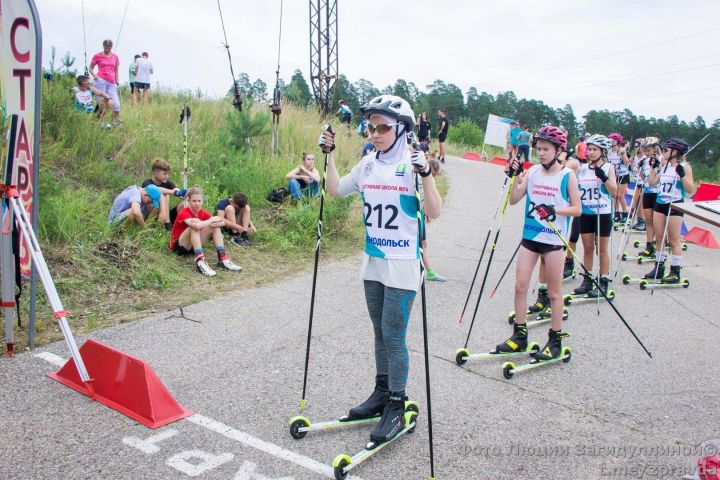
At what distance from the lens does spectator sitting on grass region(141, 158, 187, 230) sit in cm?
853

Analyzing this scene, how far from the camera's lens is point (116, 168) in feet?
33.6

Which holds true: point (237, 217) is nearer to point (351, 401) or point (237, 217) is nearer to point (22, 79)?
point (22, 79)

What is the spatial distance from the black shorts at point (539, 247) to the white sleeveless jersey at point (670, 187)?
15.2ft

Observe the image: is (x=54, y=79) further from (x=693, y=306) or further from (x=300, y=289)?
(x=693, y=306)

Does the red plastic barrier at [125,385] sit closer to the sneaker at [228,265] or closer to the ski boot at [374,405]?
the ski boot at [374,405]

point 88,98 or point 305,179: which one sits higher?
point 88,98

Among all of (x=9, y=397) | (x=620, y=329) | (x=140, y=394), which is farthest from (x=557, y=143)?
(x=9, y=397)

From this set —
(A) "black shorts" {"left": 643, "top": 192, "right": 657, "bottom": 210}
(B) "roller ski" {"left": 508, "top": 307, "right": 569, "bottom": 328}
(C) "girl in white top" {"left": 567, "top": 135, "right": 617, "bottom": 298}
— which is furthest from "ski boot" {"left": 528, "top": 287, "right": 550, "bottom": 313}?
(A) "black shorts" {"left": 643, "top": 192, "right": 657, "bottom": 210}

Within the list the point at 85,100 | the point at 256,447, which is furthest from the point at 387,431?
the point at 85,100

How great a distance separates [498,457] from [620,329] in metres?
3.66

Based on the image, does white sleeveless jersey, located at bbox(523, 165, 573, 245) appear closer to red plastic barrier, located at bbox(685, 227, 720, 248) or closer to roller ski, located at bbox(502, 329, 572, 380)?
roller ski, located at bbox(502, 329, 572, 380)

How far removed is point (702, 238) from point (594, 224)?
7.07 metres

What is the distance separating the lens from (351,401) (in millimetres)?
4469

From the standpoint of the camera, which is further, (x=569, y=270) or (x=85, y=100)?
(x=85, y=100)
